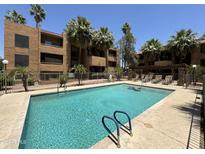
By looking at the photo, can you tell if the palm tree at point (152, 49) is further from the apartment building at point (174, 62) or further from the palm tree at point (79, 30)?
the palm tree at point (79, 30)

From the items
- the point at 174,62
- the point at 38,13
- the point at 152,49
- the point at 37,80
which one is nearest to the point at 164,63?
the point at 174,62

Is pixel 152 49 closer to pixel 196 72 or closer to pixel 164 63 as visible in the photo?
pixel 164 63

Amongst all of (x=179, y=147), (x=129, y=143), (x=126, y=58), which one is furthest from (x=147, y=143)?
(x=126, y=58)

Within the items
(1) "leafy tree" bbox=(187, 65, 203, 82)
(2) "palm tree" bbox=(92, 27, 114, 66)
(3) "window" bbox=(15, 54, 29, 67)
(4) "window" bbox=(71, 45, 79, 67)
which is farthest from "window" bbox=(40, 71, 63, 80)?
(1) "leafy tree" bbox=(187, 65, 203, 82)

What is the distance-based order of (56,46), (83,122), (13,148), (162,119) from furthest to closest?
(56,46)
(83,122)
(162,119)
(13,148)

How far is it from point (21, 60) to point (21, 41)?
2.80 meters

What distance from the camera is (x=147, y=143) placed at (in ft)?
12.5

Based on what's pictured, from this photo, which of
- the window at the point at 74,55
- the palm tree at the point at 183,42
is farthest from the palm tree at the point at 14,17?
the palm tree at the point at 183,42

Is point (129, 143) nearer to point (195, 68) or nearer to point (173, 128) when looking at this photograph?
point (173, 128)

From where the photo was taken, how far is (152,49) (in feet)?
96.9

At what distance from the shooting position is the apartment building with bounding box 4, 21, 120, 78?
18.2 metres

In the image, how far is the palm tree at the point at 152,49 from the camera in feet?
97.1

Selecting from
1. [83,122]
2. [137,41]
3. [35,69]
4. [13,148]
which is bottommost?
[83,122]

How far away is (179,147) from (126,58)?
1363 inches
